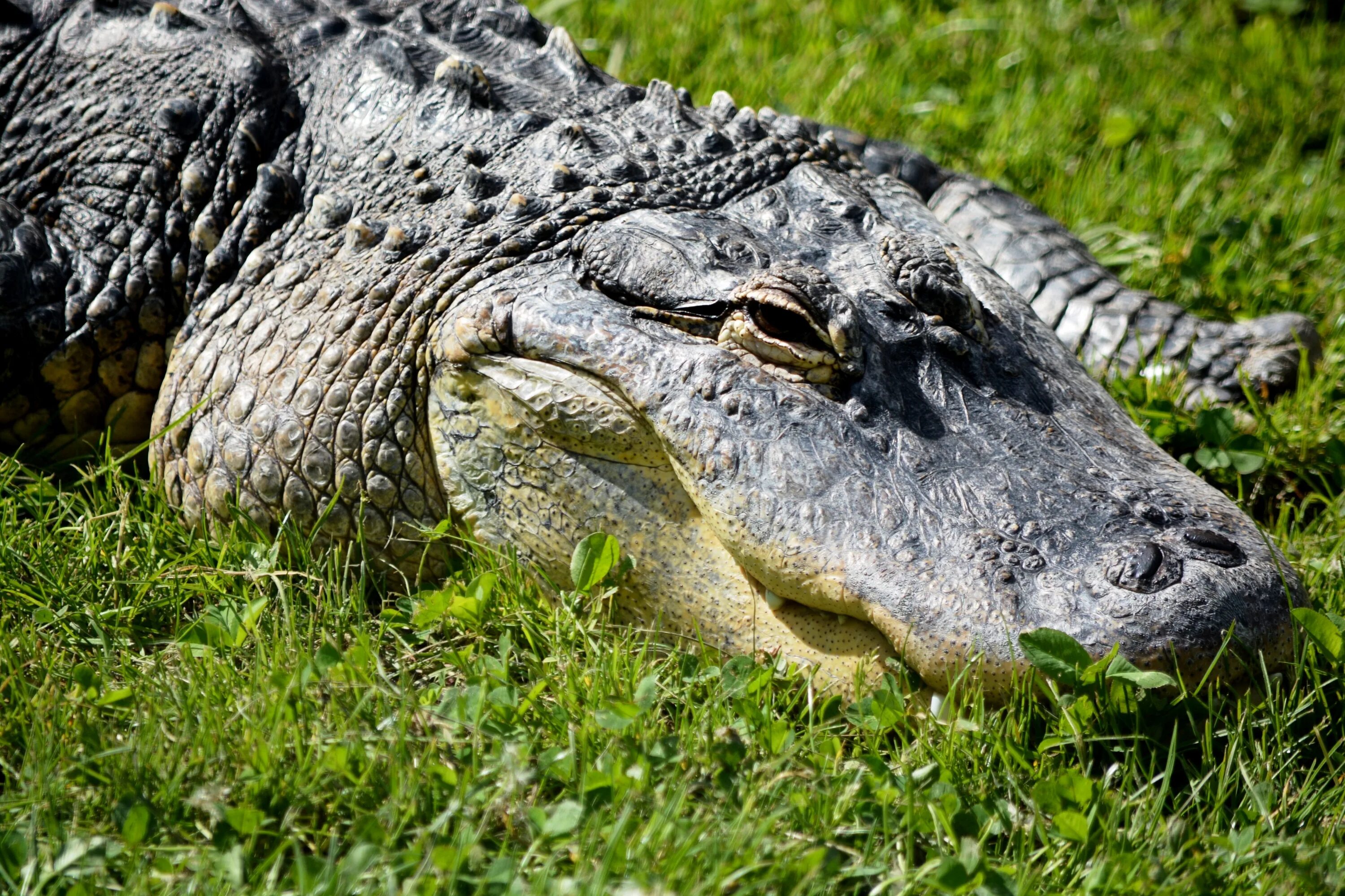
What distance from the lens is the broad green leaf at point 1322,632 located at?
8.02 ft

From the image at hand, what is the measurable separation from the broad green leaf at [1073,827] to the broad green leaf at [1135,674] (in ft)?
0.84

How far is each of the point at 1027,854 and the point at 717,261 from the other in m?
1.37

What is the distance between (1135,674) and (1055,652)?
0.14 metres

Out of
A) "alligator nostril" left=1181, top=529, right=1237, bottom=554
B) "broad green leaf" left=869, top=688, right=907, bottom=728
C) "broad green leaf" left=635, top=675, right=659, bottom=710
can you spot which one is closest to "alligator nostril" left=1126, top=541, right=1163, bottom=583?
"alligator nostril" left=1181, top=529, right=1237, bottom=554

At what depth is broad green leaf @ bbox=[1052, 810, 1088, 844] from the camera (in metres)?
2.10

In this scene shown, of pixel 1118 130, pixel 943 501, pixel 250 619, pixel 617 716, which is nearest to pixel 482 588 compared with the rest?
pixel 250 619

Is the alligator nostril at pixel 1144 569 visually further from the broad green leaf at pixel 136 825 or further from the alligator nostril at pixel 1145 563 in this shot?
the broad green leaf at pixel 136 825

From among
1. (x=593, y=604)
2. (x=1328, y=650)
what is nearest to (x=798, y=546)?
(x=593, y=604)

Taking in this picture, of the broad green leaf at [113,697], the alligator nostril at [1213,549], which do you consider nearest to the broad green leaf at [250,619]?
the broad green leaf at [113,697]

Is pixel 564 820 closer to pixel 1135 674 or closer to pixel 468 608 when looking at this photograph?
pixel 468 608

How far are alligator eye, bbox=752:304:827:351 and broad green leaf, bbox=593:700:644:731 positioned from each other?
0.84 metres

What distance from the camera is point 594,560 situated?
8.62ft

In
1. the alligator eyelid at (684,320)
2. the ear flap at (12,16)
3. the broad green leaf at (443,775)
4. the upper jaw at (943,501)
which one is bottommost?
the broad green leaf at (443,775)

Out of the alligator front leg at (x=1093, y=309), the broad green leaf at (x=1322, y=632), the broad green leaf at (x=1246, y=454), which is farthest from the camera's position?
the alligator front leg at (x=1093, y=309)
